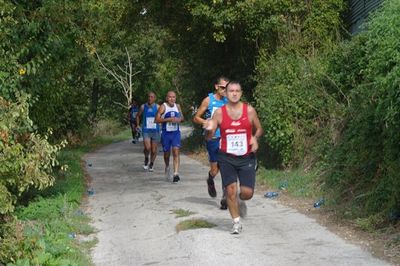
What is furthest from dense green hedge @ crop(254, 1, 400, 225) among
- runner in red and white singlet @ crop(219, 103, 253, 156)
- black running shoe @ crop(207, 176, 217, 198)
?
black running shoe @ crop(207, 176, 217, 198)

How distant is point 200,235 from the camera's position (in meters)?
8.13

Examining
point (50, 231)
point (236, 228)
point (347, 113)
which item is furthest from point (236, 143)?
point (347, 113)

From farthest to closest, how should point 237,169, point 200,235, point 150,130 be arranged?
1. point 150,130
2. point 237,169
3. point 200,235

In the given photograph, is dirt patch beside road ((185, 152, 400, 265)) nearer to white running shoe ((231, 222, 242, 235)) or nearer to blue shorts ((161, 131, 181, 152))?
white running shoe ((231, 222, 242, 235))

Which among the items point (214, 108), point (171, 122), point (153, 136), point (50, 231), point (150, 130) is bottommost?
point (50, 231)

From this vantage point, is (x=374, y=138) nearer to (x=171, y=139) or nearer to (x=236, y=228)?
(x=236, y=228)

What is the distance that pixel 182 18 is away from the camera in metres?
19.9

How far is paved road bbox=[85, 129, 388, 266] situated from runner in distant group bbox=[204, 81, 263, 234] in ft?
1.94

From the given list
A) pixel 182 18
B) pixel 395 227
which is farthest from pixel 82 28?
pixel 182 18

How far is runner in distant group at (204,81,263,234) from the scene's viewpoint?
27.2ft

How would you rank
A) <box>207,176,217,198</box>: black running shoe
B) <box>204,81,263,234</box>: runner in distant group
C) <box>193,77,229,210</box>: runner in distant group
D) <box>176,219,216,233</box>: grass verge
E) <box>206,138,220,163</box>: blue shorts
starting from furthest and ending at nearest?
<box>207,176,217,198</box>: black running shoe, <box>206,138,220,163</box>: blue shorts, <box>193,77,229,210</box>: runner in distant group, <box>176,219,216,233</box>: grass verge, <box>204,81,263,234</box>: runner in distant group

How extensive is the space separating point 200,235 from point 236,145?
4.03 ft

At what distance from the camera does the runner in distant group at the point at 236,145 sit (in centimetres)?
830

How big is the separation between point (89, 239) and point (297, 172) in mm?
5197
